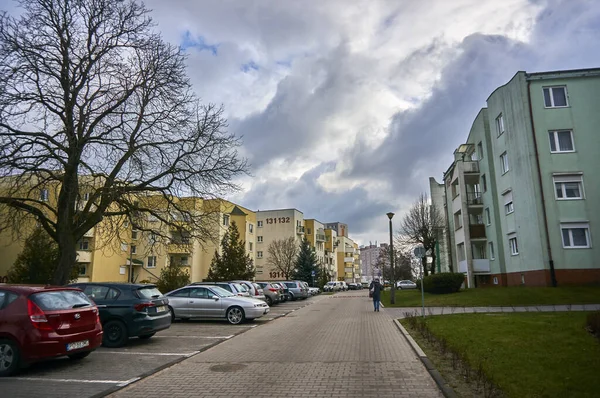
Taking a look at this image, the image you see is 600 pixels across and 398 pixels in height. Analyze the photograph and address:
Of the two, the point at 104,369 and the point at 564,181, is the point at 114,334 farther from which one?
the point at 564,181

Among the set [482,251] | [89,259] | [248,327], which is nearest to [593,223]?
[482,251]

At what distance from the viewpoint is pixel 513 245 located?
99.6ft

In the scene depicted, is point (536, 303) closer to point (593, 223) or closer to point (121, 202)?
point (593, 223)

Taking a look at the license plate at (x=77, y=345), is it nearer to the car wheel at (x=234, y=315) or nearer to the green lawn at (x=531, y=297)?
the car wheel at (x=234, y=315)

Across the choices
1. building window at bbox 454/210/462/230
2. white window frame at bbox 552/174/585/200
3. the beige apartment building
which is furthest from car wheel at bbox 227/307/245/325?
the beige apartment building

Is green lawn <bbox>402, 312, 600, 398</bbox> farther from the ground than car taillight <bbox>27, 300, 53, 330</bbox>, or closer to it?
closer to it

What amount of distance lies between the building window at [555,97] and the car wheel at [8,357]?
30.1 meters

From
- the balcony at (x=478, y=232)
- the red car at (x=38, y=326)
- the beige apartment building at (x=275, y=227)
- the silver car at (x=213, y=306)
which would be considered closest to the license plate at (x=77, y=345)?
the red car at (x=38, y=326)

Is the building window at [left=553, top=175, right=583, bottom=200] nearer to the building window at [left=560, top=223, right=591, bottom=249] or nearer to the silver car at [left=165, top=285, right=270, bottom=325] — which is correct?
the building window at [left=560, top=223, right=591, bottom=249]

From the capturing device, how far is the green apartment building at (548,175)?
2572 centimetres

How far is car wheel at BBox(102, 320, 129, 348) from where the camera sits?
11259 mm

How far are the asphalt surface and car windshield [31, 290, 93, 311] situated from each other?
118cm

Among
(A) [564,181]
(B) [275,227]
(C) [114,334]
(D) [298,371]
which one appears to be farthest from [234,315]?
(B) [275,227]

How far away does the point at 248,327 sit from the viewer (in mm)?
16016
